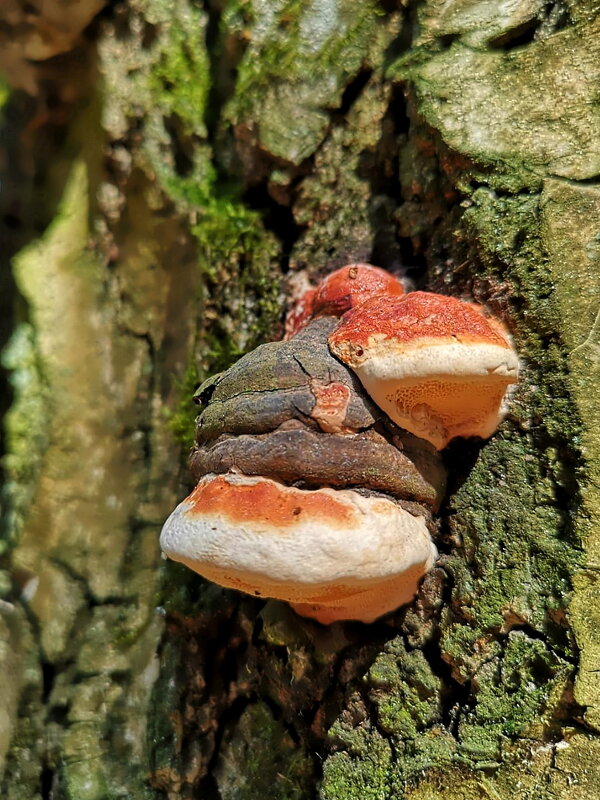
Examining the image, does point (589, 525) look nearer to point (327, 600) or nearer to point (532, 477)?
point (532, 477)

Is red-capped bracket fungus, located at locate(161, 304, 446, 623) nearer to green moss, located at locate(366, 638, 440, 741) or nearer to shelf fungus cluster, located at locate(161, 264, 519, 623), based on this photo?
shelf fungus cluster, located at locate(161, 264, 519, 623)

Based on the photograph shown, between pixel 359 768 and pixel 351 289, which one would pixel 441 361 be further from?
pixel 359 768

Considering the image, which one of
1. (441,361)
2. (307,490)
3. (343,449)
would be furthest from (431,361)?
(307,490)

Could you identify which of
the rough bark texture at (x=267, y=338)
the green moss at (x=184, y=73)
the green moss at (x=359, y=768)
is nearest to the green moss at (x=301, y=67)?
the rough bark texture at (x=267, y=338)

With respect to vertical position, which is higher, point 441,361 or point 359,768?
point 441,361

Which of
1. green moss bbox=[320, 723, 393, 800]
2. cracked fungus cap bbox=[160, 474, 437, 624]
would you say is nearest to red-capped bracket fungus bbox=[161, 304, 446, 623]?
cracked fungus cap bbox=[160, 474, 437, 624]

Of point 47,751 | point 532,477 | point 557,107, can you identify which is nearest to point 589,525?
point 532,477
